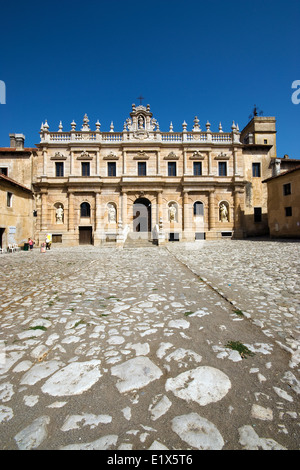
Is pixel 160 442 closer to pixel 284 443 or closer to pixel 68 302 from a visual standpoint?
pixel 284 443

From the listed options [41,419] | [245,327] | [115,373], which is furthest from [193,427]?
[245,327]

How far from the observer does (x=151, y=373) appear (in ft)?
6.19

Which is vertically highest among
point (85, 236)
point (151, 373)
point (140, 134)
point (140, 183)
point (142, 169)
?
point (140, 134)

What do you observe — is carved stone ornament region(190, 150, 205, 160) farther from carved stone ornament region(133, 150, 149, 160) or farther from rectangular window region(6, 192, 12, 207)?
rectangular window region(6, 192, 12, 207)

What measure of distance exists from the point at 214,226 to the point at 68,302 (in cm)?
2324

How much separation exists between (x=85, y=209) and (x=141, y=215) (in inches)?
267

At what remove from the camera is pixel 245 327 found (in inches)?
109

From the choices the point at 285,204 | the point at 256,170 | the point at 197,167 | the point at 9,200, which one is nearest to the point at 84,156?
the point at 9,200

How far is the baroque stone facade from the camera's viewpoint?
967 inches

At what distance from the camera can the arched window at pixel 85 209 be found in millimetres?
25141

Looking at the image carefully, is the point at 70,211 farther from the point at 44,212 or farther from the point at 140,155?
the point at 140,155

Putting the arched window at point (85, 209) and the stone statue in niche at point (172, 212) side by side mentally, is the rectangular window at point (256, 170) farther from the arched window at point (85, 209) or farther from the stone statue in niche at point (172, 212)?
Result: the arched window at point (85, 209)

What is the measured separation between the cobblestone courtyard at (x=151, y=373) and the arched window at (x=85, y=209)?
22103mm

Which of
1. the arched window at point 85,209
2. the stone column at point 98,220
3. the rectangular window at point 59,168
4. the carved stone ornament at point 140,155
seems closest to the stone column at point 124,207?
the stone column at point 98,220
